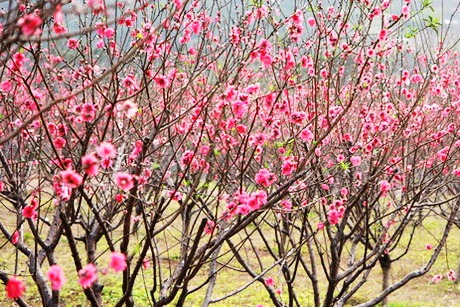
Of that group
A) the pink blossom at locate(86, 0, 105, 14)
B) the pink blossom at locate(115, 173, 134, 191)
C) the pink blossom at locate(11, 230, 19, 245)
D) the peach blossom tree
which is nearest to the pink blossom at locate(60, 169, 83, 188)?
the peach blossom tree

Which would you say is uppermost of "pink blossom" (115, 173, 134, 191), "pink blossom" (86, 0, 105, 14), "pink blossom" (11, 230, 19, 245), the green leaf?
the green leaf

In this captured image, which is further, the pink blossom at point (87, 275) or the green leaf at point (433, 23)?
the green leaf at point (433, 23)

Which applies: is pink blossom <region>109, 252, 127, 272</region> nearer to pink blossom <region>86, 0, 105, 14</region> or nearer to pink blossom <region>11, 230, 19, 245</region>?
pink blossom <region>86, 0, 105, 14</region>

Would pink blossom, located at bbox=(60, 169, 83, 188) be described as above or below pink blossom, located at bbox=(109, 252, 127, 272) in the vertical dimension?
above

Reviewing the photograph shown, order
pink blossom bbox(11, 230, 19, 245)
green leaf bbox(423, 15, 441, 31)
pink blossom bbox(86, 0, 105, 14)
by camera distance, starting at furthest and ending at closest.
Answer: green leaf bbox(423, 15, 441, 31)
pink blossom bbox(11, 230, 19, 245)
pink blossom bbox(86, 0, 105, 14)

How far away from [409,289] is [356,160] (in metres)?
7.57

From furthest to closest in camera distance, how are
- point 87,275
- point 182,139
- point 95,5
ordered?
point 182,139, point 95,5, point 87,275

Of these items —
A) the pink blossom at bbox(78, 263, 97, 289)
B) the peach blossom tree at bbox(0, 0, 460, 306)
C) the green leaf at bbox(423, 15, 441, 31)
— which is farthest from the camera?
the green leaf at bbox(423, 15, 441, 31)

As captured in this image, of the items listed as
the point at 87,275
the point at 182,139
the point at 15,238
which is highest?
the point at 182,139

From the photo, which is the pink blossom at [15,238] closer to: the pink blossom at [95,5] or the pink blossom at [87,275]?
the pink blossom at [95,5]

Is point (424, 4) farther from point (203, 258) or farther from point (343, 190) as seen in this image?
point (203, 258)

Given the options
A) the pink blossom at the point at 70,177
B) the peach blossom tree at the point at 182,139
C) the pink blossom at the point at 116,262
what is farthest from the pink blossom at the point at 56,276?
the pink blossom at the point at 70,177

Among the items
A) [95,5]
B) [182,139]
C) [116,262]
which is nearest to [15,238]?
[182,139]

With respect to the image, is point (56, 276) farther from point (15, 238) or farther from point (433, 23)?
point (433, 23)
